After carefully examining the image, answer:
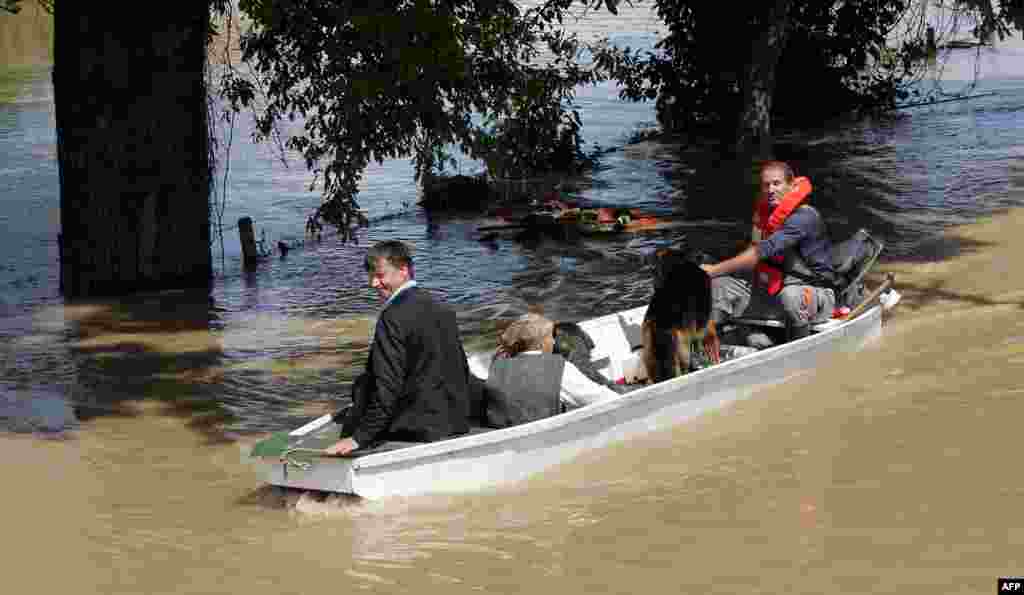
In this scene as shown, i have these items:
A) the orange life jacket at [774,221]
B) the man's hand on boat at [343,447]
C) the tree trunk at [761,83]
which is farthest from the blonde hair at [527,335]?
the tree trunk at [761,83]

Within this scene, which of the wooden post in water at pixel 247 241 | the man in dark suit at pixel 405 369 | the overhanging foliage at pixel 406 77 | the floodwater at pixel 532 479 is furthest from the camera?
the wooden post in water at pixel 247 241

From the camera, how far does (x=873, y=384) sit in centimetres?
1176

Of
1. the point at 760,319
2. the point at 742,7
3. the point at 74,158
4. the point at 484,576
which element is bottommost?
the point at 484,576

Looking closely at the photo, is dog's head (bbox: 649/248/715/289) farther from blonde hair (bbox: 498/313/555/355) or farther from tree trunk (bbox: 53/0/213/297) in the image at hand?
tree trunk (bbox: 53/0/213/297)

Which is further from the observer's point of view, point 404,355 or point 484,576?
point 404,355

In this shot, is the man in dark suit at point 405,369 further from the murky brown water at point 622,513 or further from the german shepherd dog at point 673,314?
the german shepherd dog at point 673,314

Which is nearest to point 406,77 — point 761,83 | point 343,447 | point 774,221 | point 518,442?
point 774,221

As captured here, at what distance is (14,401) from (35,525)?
10.7 ft

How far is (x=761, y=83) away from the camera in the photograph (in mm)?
24359

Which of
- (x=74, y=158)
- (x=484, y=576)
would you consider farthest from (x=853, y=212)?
(x=484, y=576)

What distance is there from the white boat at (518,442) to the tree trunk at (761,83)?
12.6 metres

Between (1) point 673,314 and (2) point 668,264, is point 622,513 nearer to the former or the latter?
(1) point 673,314

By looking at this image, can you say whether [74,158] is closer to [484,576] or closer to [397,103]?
[397,103]

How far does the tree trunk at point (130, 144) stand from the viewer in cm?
1612
